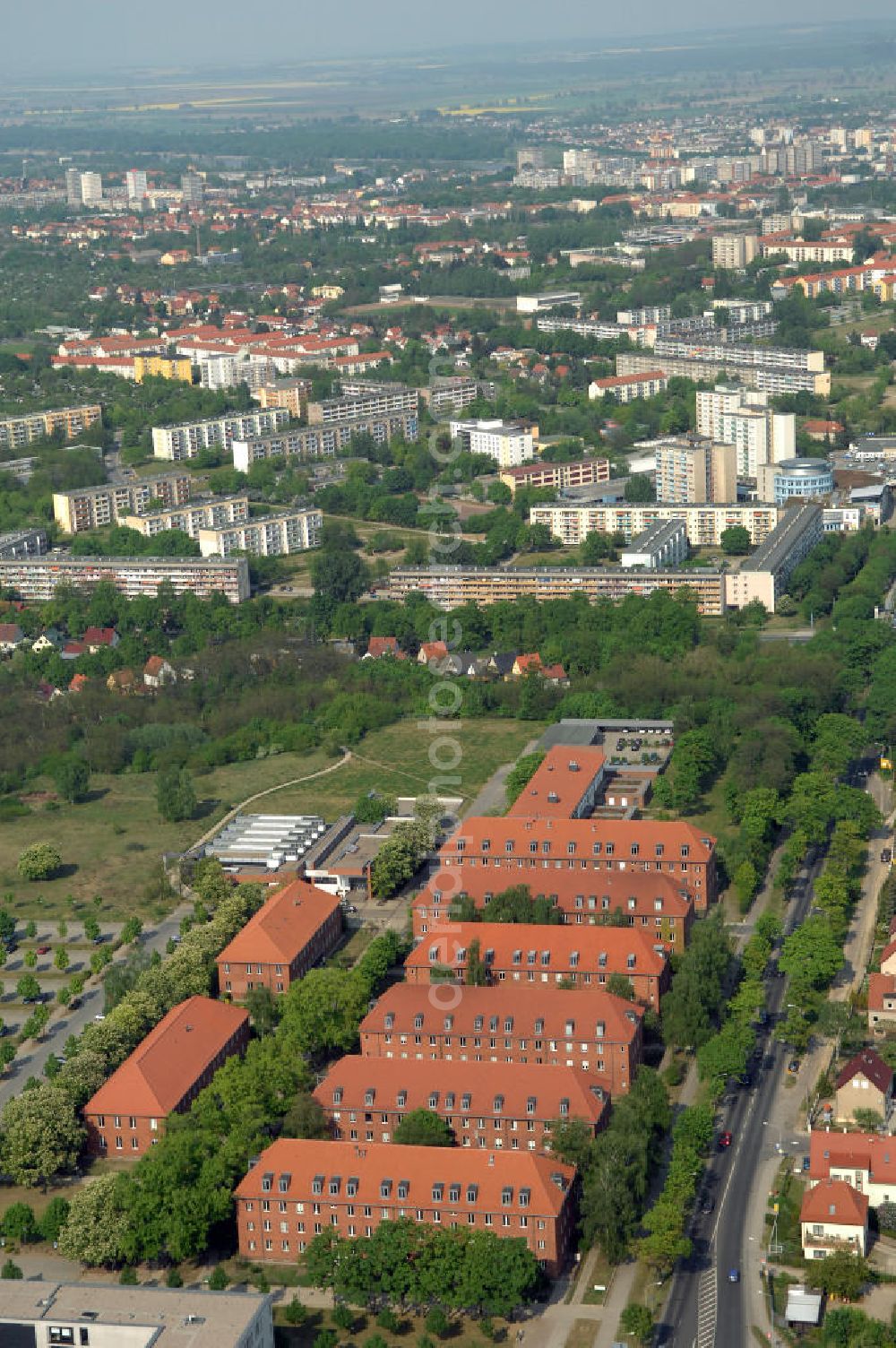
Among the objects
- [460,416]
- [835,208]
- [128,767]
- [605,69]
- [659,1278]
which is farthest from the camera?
[605,69]

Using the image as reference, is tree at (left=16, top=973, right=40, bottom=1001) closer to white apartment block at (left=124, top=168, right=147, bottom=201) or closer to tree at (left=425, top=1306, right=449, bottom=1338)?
tree at (left=425, top=1306, right=449, bottom=1338)

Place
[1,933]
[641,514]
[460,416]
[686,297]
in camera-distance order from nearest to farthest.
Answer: [1,933] → [641,514] → [460,416] → [686,297]

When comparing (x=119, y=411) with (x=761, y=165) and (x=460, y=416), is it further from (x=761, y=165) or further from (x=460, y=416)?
(x=761, y=165)

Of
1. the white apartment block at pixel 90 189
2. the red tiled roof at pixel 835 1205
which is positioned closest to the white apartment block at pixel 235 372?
the red tiled roof at pixel 835 1205

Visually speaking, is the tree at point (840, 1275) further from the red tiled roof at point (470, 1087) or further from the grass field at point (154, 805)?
the grass field at point (154, 805)

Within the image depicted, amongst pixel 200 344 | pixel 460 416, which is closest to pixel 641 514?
pixel 460 416

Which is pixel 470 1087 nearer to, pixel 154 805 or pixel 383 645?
pixel 154 805
